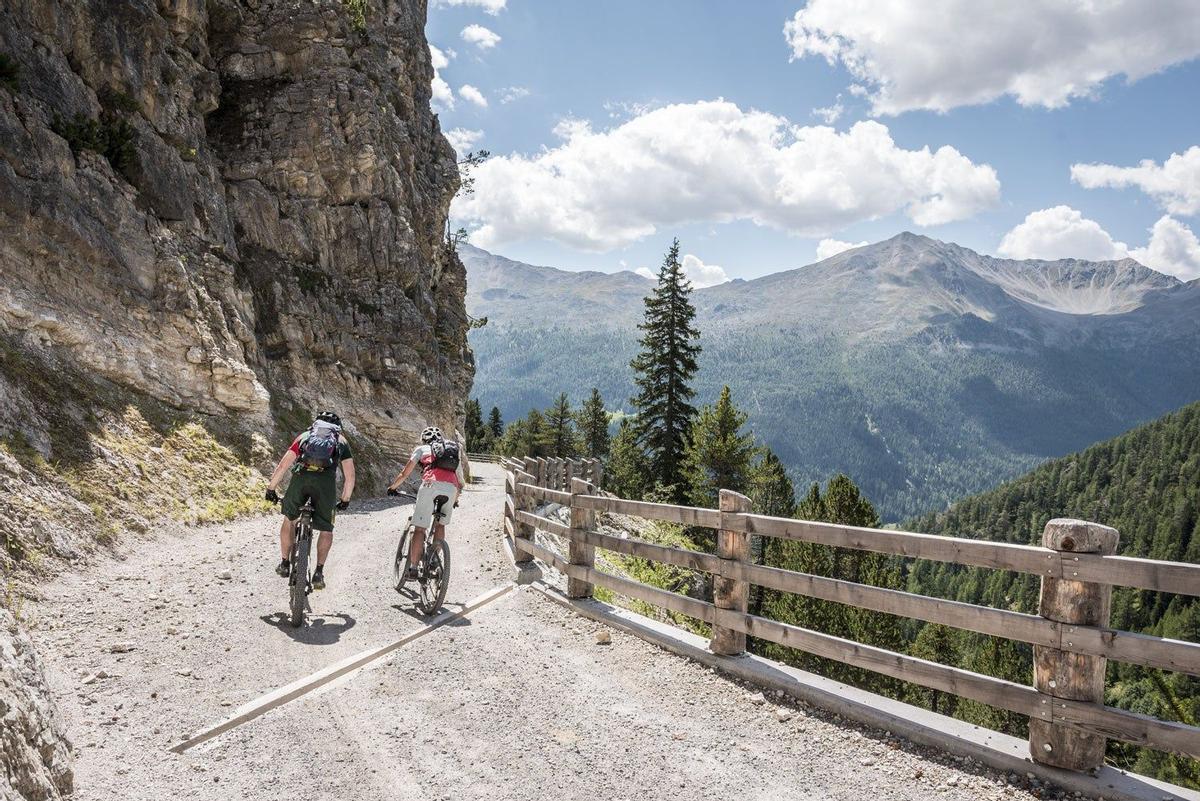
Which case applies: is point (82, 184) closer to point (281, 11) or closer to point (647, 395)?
point (281, 11)

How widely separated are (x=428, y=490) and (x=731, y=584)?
448 cm

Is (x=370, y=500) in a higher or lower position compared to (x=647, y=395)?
lower

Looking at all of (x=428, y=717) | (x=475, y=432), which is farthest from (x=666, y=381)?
(x=475, y=432)

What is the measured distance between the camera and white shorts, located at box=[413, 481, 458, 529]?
9281 mm

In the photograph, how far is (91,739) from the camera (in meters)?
5.00

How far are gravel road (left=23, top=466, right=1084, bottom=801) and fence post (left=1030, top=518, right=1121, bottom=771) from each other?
0.31 m

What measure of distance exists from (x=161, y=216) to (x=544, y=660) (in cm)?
1831

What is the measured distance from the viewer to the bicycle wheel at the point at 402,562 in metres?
9.73

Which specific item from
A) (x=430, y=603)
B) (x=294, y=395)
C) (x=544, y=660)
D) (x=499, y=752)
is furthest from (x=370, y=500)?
(x=499, y=752)

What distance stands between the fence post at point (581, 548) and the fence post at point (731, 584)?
8.62 ft

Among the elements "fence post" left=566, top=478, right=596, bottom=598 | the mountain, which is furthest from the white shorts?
the mountain

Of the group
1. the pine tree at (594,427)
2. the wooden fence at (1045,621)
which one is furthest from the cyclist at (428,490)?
the pine tree at (594,427)

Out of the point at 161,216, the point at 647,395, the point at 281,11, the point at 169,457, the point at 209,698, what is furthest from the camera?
the point at 647,395

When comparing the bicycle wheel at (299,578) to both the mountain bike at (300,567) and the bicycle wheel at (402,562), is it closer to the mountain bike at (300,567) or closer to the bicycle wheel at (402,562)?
the mountain bike at (300,567)
